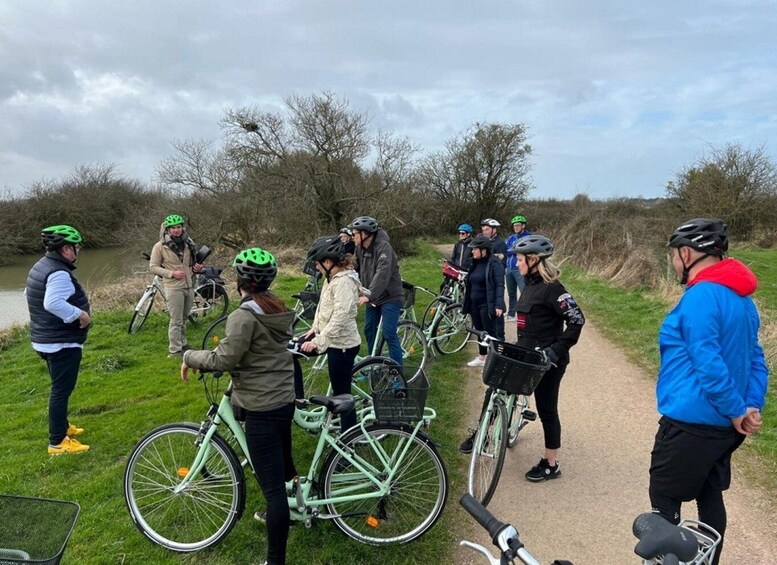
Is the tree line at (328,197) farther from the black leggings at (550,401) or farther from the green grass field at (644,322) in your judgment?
the black leggings at (550,401)

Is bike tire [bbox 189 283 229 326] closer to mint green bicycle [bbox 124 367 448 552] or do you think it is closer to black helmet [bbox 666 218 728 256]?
mint green bicycle [bbox 124 367 448 552]

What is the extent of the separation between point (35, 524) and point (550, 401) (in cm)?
324

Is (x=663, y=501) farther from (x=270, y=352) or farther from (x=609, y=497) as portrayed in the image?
(x=270, y=352)

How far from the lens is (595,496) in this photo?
3.77m

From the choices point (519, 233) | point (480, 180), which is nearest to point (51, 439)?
point (519, 233)

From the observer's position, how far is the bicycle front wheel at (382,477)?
10.0 ft

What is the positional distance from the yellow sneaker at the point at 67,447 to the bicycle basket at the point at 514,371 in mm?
3697

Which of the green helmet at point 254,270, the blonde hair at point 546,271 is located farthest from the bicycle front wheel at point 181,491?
the blonde hair at point 546,271

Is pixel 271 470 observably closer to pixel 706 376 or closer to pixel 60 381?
pixel 706 376

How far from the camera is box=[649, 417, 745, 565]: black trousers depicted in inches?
90.4

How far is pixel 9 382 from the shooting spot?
6785mm

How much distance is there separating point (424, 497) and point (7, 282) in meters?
23.7

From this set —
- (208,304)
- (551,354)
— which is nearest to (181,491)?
(551,354)

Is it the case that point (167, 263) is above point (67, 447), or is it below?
above
